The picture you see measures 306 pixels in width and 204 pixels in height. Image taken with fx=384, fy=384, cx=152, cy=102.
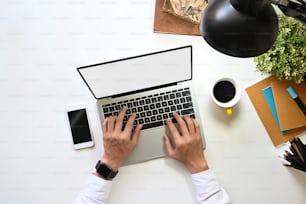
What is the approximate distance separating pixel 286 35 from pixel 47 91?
0.68 meters

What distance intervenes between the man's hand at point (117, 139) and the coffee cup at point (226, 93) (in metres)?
0.23

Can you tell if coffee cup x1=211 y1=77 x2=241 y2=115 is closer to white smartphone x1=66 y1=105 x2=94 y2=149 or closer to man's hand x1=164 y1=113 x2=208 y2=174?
man's hand x1=164 y1=113 x2=208 y2=174

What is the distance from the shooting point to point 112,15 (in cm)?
114

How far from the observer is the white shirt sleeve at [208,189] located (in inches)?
40.4

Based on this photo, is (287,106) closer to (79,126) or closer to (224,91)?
(224,91)

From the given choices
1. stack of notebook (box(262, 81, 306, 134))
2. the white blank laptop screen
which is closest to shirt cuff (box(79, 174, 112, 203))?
the white blank laptop screen

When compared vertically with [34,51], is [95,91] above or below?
below

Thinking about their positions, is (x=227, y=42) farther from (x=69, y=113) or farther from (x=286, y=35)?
(x=69, y=113)

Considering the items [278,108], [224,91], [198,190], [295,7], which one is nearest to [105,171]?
[198,190]

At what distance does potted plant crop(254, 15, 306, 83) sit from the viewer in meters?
0.96

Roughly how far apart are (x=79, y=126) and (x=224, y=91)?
423mm

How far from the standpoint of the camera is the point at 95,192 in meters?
1.04

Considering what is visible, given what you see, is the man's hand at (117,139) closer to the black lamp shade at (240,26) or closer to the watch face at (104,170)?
the watch face at (104,170)

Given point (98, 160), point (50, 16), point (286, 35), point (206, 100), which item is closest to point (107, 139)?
point (98, 160)
